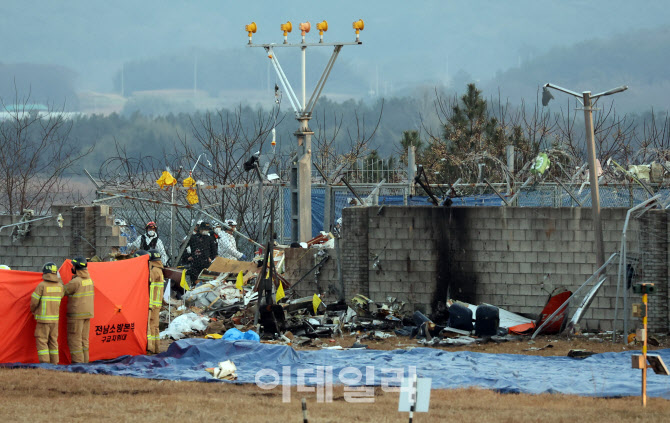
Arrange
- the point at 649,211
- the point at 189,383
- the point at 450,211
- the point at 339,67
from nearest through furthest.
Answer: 1. the point at 189,383
2. the point at 649,211
3. the point at 450,211
4. the point at 339,67

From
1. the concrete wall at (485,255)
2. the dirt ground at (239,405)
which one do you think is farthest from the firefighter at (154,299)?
the concrete wall at (485,255)

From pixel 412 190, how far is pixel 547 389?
11.9m

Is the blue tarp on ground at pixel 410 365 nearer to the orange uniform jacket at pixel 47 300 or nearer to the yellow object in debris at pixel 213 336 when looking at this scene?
the orange uniform jacket at pixel 47 300

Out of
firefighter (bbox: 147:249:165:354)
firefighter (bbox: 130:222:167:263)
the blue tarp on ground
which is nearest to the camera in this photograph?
the blue tarp on ground

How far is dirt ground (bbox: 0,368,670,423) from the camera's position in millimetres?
9367

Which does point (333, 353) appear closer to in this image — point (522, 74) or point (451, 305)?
point (451, 305)

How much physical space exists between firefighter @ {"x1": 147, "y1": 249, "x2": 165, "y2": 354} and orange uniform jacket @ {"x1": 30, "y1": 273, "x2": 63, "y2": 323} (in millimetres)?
1792

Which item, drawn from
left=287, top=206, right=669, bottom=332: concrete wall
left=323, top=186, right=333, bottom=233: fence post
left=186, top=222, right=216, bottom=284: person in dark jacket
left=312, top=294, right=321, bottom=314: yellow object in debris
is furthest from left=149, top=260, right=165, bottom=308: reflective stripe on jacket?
left=323, top=186, right=333, bottom=233: fence post

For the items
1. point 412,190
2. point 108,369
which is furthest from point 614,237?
point 108,369

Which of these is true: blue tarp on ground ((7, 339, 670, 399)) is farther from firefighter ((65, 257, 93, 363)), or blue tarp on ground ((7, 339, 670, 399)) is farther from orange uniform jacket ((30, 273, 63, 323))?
orange uniform jacket ((30, 273, 63, 323))

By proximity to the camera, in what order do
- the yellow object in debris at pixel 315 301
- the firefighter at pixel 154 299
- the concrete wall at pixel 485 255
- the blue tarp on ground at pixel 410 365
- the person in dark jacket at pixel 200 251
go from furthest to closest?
the person in dark jacket at pixel 200 251 < the yellow object in debris at pixel 315 301 < the concrete wall at pixel 485 255 < the firefighter at pixel 154 299 < the blue tarp on ground at pixel 410 365

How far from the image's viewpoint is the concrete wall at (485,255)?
53.1ft

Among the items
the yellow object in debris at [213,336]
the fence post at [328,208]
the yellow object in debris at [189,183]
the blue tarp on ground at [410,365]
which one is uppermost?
the yellow object in debris at [189,183]

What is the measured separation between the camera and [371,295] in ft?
57.1
